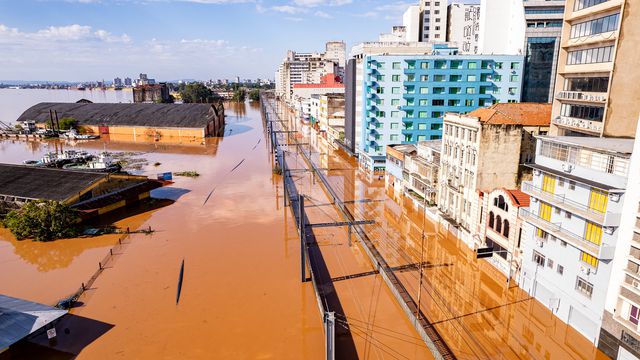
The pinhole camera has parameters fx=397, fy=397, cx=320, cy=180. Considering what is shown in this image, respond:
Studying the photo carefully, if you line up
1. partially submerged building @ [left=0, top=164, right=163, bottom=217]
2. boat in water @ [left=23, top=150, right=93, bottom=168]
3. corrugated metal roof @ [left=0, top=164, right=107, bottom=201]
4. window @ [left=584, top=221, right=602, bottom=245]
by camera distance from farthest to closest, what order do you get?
boat in water @ [left=23, top=150, right=93, bottom=168] < corrugated metal roof @ [left=0, top=164, right=107, bottom=201] < partially submerged building @ [left=0, top=164, right=163, bottom=217] < window @ [left=584, top=221, right=602, bottom=245]

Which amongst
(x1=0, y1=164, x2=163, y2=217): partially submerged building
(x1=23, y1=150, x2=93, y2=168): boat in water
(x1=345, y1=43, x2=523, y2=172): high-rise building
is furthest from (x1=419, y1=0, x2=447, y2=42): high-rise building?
(x1=23, y1=150, x2=93, y2=168): boat in water

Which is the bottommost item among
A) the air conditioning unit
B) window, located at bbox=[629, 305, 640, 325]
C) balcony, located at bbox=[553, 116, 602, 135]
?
window, located at bbox=[629, 305, 640, 325]

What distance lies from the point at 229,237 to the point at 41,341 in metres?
18.6

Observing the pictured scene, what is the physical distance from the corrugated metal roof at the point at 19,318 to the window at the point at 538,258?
101 ft

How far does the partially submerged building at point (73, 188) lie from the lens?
43719 millimetres

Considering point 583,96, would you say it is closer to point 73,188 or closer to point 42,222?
point 42,222

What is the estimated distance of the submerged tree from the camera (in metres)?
39.2

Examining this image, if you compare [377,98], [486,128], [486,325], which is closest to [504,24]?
[377,98]

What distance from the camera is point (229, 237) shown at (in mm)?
40625

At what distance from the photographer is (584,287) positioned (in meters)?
23.2

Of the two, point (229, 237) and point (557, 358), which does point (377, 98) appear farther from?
point (557, 358)

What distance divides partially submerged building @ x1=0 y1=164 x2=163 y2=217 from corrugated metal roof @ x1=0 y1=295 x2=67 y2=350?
20300 millimetres

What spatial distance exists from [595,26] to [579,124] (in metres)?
7.86

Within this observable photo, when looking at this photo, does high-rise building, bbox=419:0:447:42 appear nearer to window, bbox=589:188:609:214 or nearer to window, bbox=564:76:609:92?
window, bbox=564:76:609:92
